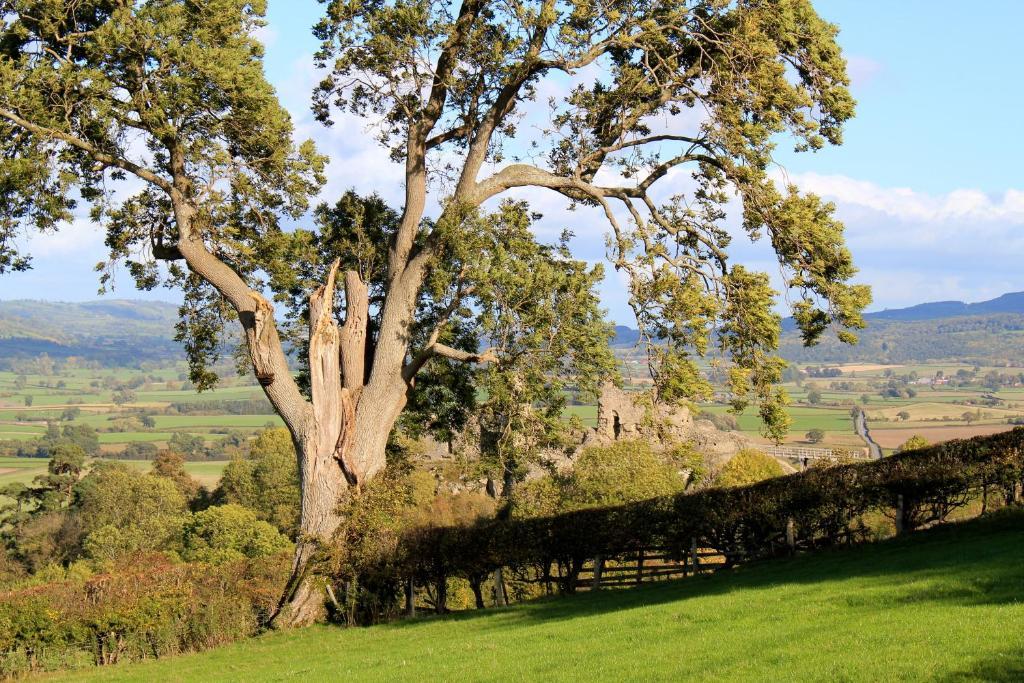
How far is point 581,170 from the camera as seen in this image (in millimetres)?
20781

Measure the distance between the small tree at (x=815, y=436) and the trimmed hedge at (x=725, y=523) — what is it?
247ft

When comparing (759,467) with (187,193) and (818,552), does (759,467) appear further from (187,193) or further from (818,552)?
(187,193)

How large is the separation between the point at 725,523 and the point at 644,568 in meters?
1.83

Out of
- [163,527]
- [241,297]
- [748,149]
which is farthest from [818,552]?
[163,527]

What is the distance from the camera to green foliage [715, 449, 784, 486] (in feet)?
152

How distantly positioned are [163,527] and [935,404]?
10327 cm

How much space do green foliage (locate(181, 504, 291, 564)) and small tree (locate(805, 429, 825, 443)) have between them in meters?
50.4

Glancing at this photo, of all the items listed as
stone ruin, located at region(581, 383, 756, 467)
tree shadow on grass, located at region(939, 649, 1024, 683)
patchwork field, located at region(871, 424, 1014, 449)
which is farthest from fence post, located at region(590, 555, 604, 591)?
patchwork field, located at region(871, 424, 1014, 449)

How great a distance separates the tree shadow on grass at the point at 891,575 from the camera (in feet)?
39.0

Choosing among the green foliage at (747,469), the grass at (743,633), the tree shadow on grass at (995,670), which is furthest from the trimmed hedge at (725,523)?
the green foliage at (747,469)

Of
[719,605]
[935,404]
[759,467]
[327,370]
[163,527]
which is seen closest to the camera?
[719,605]

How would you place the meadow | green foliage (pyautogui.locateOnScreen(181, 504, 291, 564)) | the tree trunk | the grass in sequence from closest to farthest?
the grass, the tree trunk, green foliage (pyautogui.locateOnScreen(181, 504, 291, 564)), the meadow

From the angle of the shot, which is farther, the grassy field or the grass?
the grassy field

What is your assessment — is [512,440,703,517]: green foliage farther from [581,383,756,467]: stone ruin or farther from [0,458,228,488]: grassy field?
[0,458,228,488]: grassy field
